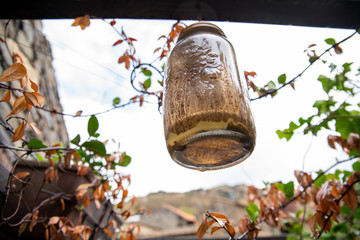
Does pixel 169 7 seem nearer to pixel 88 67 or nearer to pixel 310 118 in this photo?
pixel 310 118

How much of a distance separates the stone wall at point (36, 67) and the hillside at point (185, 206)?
288 cm

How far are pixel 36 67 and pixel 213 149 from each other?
1385 millimetres

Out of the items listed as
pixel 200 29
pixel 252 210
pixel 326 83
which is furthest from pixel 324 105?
pixel 200 29

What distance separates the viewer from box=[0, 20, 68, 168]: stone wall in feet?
3.50

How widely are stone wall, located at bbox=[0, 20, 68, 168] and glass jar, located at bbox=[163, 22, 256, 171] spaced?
2.56ft

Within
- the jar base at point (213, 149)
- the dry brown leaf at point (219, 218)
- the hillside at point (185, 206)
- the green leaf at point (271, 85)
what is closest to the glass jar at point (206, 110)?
the jar base at point (213, 149)

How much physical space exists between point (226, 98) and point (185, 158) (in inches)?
5.7

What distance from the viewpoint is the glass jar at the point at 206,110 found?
1.39ft

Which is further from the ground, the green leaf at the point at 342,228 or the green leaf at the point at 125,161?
the green leaf at the point at 125,161

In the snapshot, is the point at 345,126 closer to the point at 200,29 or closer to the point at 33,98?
the point at 200,29

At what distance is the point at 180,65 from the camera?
52 centimetres

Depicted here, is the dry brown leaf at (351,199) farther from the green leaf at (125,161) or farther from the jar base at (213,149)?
the green leaf at (125,161)

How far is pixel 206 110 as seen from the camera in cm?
42

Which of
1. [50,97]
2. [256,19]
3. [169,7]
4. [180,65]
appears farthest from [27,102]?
[50,97]
